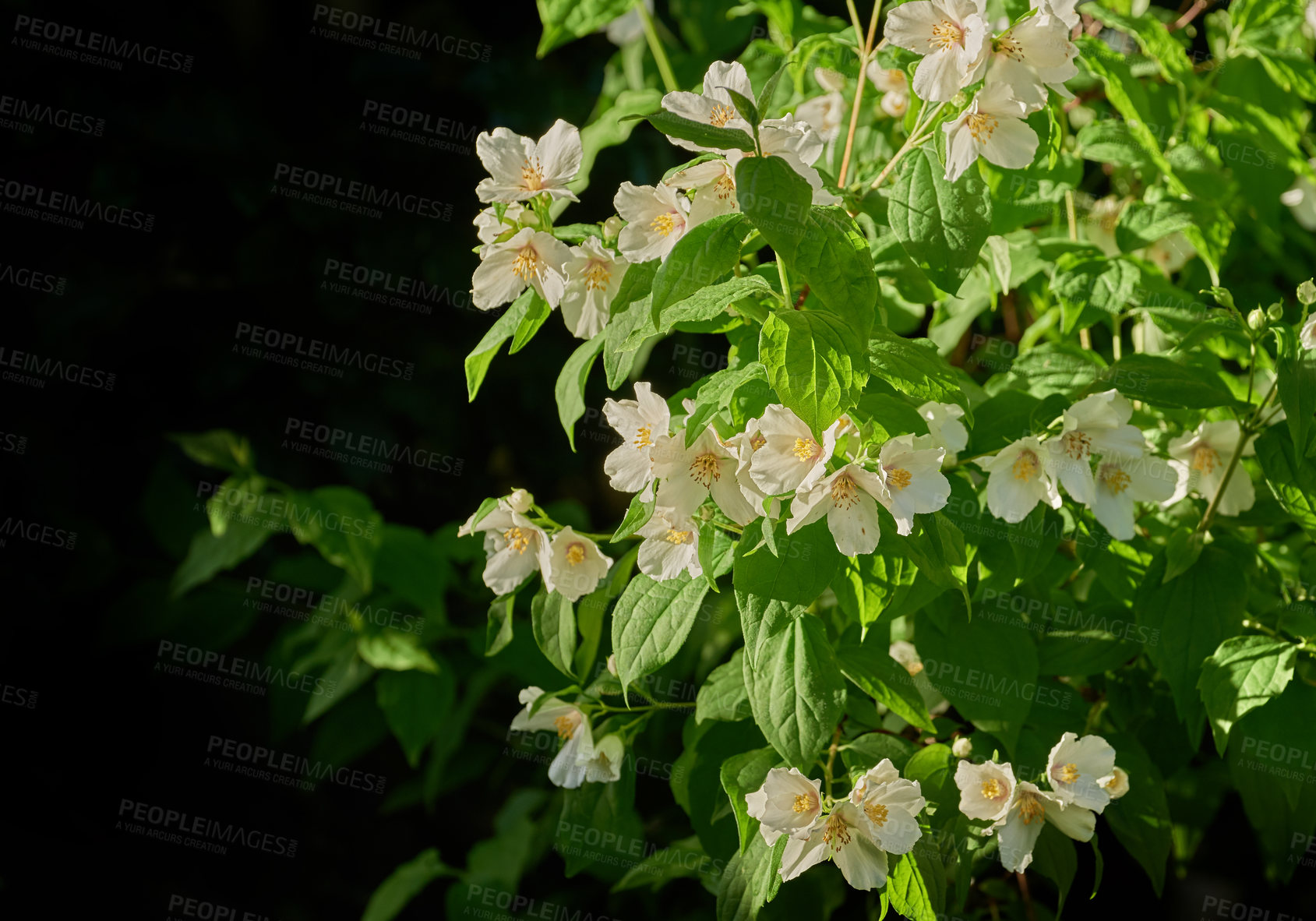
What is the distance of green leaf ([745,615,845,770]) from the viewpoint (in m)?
1.10

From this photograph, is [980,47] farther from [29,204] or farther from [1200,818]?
[29,204]

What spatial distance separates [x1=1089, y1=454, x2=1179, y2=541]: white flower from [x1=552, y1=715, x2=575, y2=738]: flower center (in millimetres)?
688

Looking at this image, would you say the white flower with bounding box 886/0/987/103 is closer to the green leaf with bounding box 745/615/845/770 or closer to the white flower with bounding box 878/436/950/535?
the white flower with bounding box 878/436/950/535

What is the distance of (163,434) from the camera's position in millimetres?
2447

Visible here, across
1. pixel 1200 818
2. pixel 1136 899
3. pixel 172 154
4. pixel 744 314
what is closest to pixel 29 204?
pixel 172 154

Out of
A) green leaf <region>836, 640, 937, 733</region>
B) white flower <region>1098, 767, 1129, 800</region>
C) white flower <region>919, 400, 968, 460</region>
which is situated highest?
white flower <region>919, 400, 968, 460</region>

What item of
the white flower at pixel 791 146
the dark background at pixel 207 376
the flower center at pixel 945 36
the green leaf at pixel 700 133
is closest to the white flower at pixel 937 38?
the flower center at pixel 945 36

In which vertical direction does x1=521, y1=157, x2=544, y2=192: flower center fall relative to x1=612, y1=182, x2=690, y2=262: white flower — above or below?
above

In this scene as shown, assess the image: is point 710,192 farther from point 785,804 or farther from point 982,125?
point 785,804

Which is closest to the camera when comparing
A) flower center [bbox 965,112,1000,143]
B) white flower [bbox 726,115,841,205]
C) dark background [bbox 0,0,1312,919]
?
white flower [bbox 726,115,841,205]

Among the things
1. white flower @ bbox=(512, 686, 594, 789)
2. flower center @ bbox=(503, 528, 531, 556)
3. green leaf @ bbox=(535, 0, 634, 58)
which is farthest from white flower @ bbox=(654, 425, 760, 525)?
green leaf @ bbox=(535, 0, 634, 58)

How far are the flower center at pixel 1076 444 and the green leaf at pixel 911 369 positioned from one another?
0.57 feet

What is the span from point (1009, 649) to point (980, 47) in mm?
685

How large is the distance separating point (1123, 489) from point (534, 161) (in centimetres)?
77
